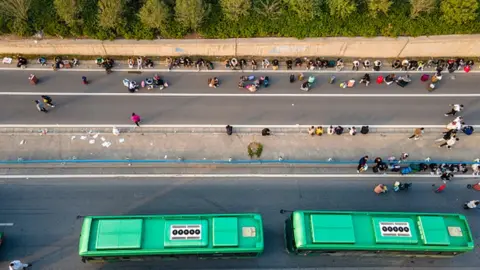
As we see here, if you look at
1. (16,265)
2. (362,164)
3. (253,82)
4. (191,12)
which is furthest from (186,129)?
(16,265)

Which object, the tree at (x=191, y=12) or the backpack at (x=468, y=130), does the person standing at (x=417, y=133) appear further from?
the tree at (x=191, y=12)

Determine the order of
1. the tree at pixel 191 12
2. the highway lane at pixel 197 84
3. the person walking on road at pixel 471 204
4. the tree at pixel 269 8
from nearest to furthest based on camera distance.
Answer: the person walking on road at pixel 471 204 → the tree at pixel 191 12 → the highway lane at pixel 197 84 → the tree at pixel 269 8

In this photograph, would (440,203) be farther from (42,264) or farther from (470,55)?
(42,264)

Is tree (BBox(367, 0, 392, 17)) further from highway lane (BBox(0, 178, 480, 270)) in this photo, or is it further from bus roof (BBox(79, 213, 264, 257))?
bus roof (BBox(79, 213, 264, 257))

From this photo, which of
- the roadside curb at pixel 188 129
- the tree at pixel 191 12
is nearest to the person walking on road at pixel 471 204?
the roadside curb at pixel 188 129

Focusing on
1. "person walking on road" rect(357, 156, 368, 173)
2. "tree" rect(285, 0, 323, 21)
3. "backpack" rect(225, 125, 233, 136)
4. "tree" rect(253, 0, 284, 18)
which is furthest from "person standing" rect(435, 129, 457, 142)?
"tree" rect(253, 0, 284, 18)

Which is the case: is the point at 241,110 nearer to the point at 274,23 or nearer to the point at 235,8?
the point at 274,23

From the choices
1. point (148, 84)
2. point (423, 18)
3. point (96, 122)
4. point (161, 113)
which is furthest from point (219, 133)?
point (423, 18)
